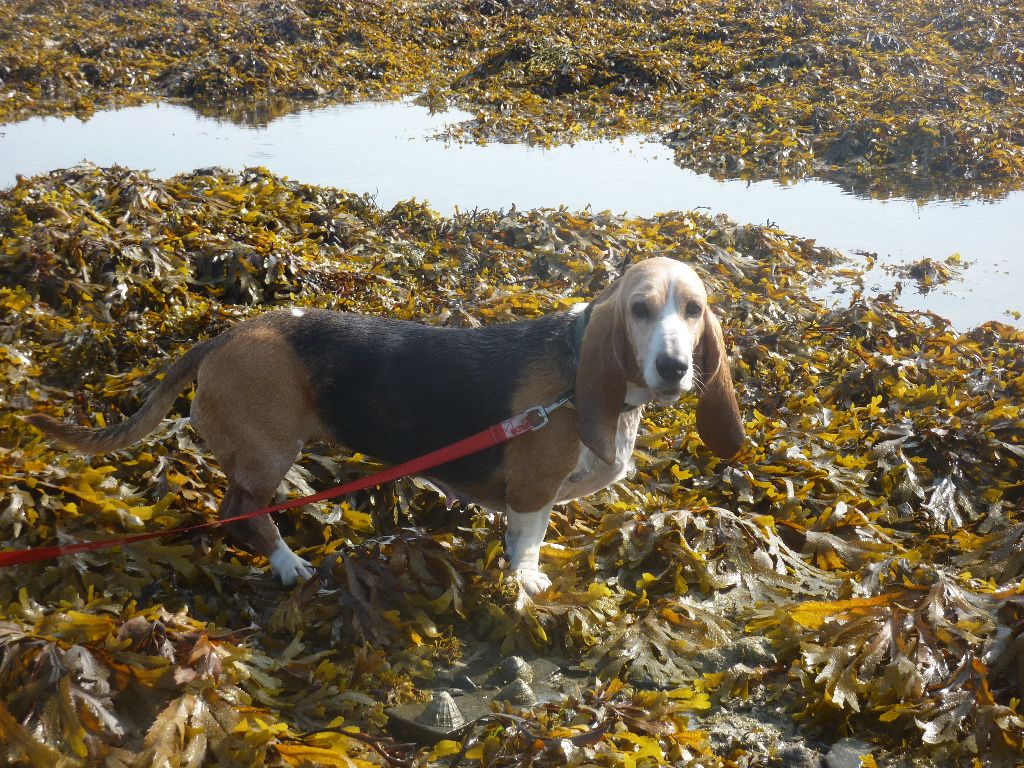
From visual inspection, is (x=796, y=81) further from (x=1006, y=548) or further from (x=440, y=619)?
(x=440, y=619)

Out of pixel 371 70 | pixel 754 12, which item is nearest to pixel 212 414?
pixel 371 70

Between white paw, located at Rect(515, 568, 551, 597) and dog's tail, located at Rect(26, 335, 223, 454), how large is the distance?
58.1 inches

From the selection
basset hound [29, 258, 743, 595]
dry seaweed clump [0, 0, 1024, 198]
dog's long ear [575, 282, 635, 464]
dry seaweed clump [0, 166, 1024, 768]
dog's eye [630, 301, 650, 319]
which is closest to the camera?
dry seaweed clump [0, 166, 1024, 768]

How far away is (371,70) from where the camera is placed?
1514 centimetres

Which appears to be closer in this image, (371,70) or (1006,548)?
(1006,548)

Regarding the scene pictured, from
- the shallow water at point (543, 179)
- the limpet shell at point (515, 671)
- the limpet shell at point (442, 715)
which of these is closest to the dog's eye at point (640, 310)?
the limpet shell at point (515, 671)

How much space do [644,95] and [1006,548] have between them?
10.2 meters

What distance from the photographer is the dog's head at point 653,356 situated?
9.12 ft

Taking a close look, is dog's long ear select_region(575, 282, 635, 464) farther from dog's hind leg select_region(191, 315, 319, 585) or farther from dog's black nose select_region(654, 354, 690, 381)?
dog's hind leg select_region(191, 315, 319, 585)

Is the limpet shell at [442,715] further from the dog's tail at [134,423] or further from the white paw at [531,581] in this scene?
the dog's tail at [134,423]

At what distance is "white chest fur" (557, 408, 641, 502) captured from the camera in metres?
3.32

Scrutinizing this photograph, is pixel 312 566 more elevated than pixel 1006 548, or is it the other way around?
pixel 1006 548

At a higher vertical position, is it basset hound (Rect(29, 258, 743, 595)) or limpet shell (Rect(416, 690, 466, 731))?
basset hound (Rect(29, 258, 743, 595))

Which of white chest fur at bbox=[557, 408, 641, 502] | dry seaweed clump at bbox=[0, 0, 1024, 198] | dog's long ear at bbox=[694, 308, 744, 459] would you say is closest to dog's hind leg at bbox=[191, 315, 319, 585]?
white chest fur at bbox=[557, 408, 641, 502]
